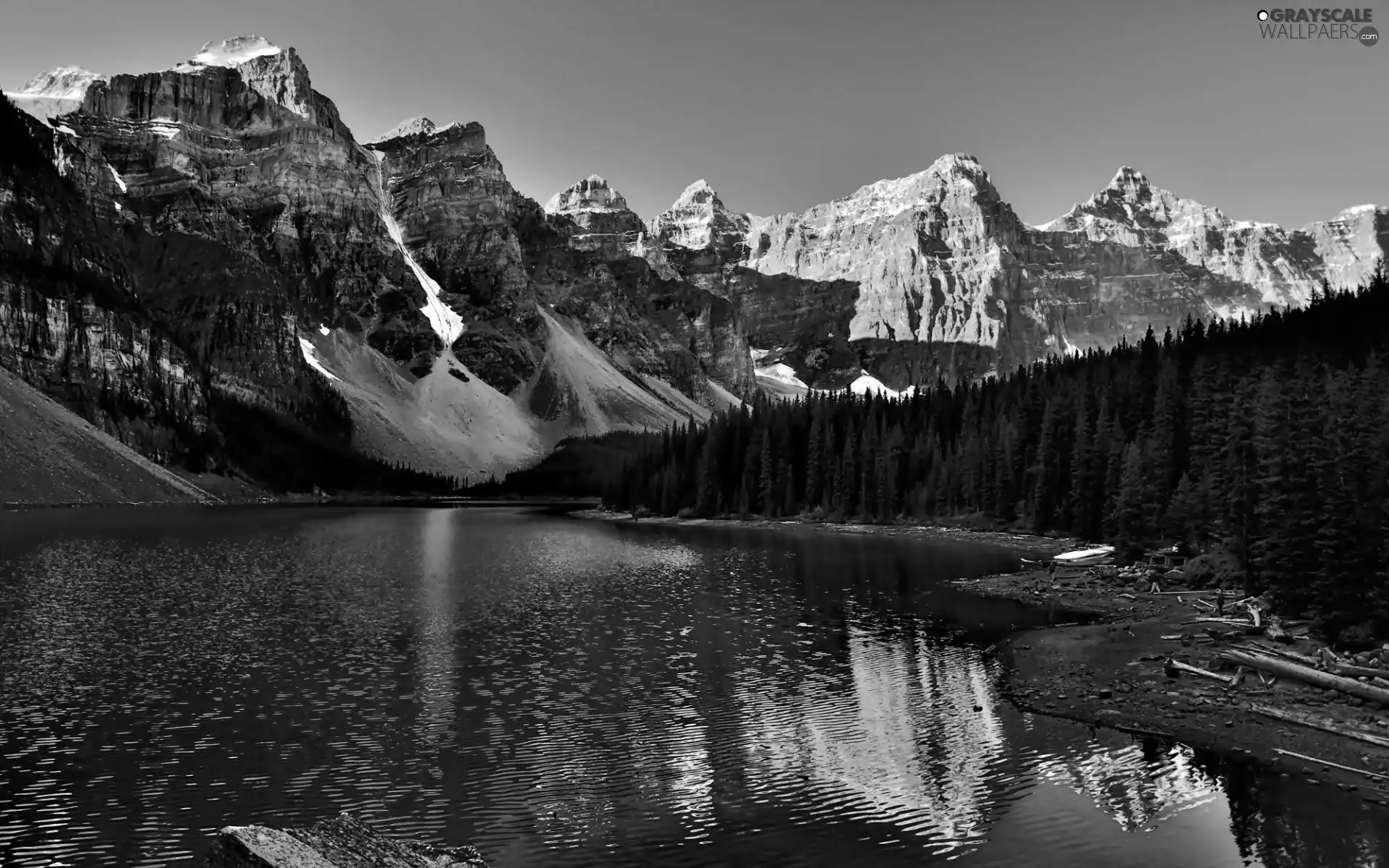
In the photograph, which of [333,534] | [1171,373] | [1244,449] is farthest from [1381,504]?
[333,534]

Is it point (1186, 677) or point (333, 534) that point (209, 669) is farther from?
point (333, 534)

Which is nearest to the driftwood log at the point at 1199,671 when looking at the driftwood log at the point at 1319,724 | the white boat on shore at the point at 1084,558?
the driftwood log at the point at 1319,724

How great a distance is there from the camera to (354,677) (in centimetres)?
3984

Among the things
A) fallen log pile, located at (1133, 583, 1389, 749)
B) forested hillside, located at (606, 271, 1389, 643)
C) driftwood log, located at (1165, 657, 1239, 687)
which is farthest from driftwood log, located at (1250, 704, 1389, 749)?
forested hillside, located at (606, 271, 1389, 643)

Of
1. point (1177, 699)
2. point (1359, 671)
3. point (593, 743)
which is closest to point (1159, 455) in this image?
point (1359, 671)

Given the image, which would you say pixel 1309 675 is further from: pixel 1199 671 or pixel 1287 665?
pixel 1199 671

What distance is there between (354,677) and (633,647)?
46.1 ft

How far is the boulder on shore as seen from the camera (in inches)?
410

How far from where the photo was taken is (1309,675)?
34.8m

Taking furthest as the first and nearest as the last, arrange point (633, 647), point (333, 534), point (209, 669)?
point (333, 534), point (633, 647), point (209, 669)

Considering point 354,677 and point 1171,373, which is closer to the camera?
point 354,677

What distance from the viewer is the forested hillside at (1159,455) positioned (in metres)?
44.6

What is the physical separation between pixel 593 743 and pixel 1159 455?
255 ft

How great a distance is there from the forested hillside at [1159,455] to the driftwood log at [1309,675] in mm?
5219
